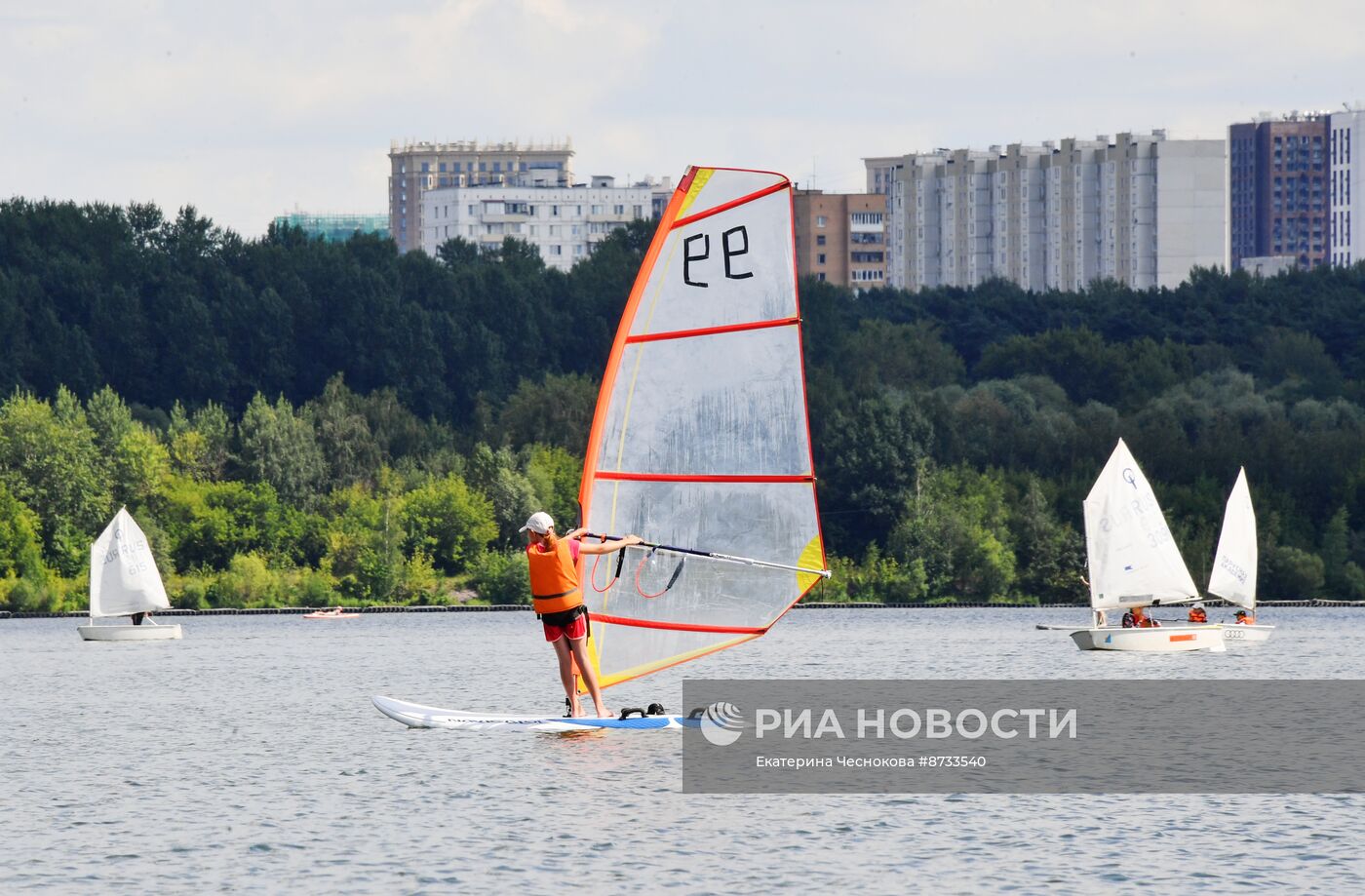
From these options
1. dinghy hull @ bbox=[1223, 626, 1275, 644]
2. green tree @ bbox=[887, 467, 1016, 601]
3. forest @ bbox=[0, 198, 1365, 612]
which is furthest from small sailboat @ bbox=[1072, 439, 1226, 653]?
green tree @ bbox=[887, 467, 1016, 601]

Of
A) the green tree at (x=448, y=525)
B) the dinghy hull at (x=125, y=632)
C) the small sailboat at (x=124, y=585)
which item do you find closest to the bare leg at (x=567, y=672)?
the small sailboat at (x=124, y=585)

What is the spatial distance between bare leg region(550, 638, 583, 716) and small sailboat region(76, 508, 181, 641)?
4290cm

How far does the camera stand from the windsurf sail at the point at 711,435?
26.9 metres

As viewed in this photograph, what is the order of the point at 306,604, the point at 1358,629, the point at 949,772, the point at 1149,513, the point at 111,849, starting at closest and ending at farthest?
1. the point at 111,849
2. the point at 949,772
3. the point at 1149,513
4. the point at 1358,629
5. the point at 306,604

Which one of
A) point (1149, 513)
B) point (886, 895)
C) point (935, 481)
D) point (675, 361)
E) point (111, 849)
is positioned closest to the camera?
point (886, 895)

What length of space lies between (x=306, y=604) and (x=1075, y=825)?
69.6m

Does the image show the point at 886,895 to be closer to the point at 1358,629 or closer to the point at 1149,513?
the point at 1149,513

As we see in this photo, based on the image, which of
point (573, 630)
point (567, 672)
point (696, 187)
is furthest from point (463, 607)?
point (696, 187)

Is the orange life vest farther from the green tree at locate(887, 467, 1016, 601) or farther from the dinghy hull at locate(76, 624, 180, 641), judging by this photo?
the green tree at locate(887, 467, 1016, 601)

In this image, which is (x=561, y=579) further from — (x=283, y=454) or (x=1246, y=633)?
(x=283, y=454)

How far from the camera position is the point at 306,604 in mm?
93188

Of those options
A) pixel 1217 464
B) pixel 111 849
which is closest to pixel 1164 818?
pixel 111 849

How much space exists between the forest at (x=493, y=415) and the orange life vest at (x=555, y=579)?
218 feet

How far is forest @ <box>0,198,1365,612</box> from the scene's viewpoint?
3706 inches
